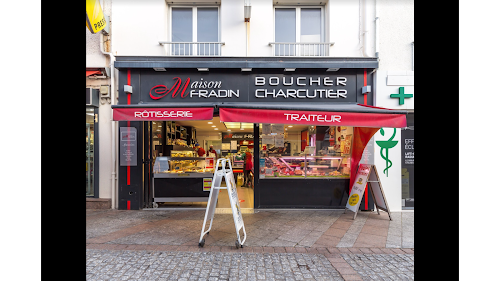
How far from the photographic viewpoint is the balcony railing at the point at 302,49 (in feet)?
22.0

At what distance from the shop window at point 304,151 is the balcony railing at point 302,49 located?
2.09 metres

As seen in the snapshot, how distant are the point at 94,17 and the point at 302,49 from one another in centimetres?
540

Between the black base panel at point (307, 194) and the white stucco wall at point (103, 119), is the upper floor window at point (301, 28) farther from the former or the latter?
the white stucco wall at point (103, 119)

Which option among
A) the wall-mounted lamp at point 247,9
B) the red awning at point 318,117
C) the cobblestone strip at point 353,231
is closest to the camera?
the cobblestone strip at point 353,231

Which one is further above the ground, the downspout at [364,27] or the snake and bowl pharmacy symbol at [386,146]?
the downspout at [364,27]

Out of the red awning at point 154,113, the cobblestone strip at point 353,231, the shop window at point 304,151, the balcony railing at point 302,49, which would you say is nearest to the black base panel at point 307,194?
the shop window at point 304,151

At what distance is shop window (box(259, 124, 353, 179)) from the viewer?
21.9 ft

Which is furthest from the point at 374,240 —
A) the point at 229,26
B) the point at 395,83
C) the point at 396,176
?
the point at 229,26

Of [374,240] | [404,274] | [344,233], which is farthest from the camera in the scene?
[344,233]

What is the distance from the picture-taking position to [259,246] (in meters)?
4.20

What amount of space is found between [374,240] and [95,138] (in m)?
7.35

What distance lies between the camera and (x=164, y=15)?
664cm

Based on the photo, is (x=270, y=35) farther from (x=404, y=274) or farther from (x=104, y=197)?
(x=104, y=197)

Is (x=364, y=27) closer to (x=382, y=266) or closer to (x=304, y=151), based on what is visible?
(x=304, y=151)
